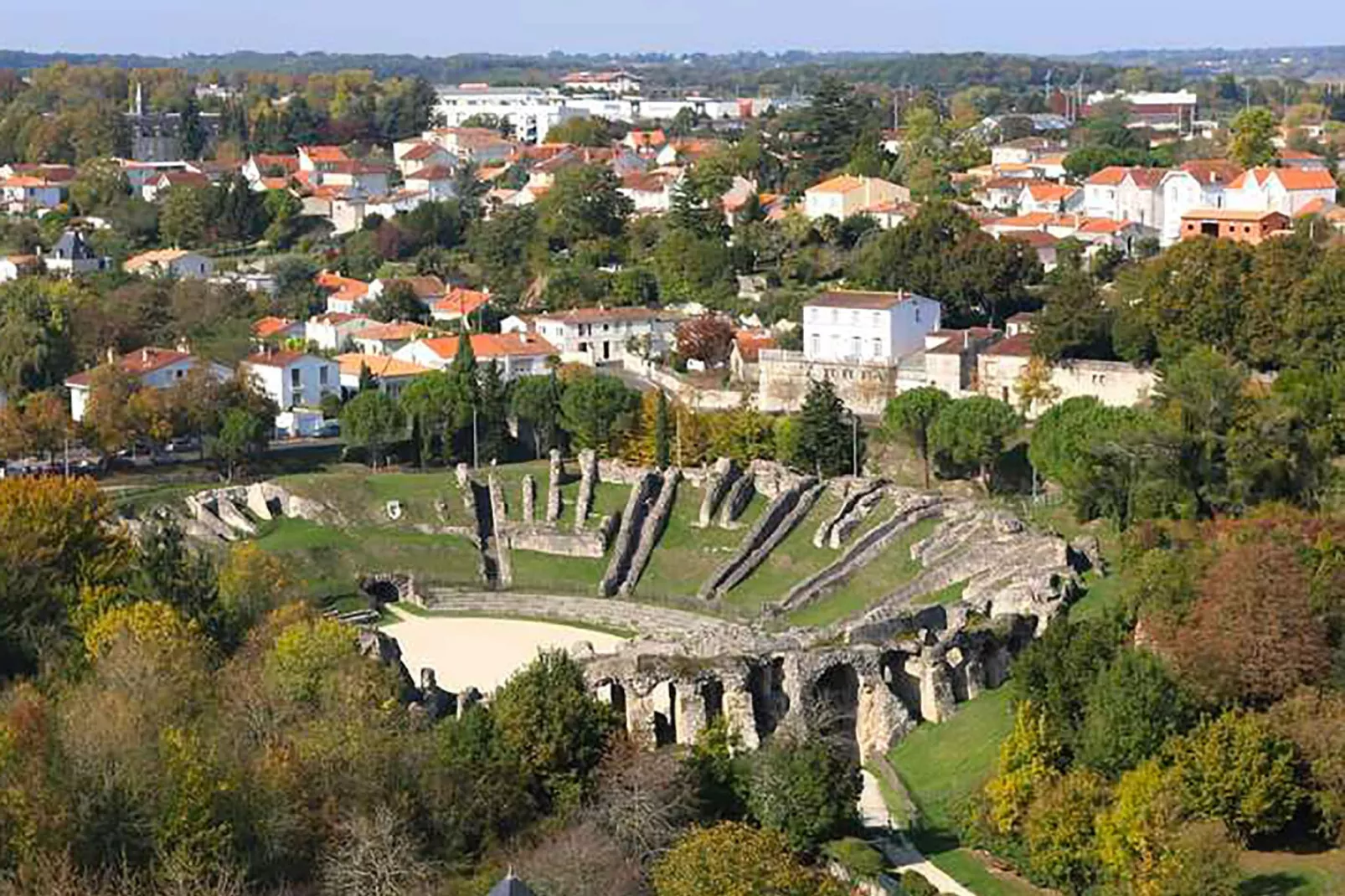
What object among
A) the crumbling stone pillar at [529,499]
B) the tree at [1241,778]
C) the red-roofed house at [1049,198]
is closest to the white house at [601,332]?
the crumbling stone pillar at [529,499]

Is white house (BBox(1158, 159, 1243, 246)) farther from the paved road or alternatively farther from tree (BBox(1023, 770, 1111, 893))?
tree (BBox(1023, 770, 1111, 893))

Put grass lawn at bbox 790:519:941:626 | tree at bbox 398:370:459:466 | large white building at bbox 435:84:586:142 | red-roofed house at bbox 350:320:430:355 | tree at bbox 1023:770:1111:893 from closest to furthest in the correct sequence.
A: tree at bbox 1023:770:1111:893, grass lawn at bbox 790:519:941:626, tree at bbox 398:370:459:466, red-roofed house at bbox 350:320:430:355, large white building at bbox 435:84:586:142

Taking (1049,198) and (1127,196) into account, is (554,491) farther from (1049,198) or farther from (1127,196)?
(1049,198)

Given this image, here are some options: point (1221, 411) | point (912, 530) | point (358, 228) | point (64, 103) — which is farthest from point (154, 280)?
point (64, 103)

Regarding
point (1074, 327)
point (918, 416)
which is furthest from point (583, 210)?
point (918, 416)

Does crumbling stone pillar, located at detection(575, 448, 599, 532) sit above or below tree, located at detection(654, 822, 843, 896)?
below

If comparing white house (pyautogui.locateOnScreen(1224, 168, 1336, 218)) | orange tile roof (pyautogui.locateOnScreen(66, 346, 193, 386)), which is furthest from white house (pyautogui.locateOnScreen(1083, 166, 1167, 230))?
orange tile roof (pyautogui.locateOnScreen(66, 346, 193, 386))
